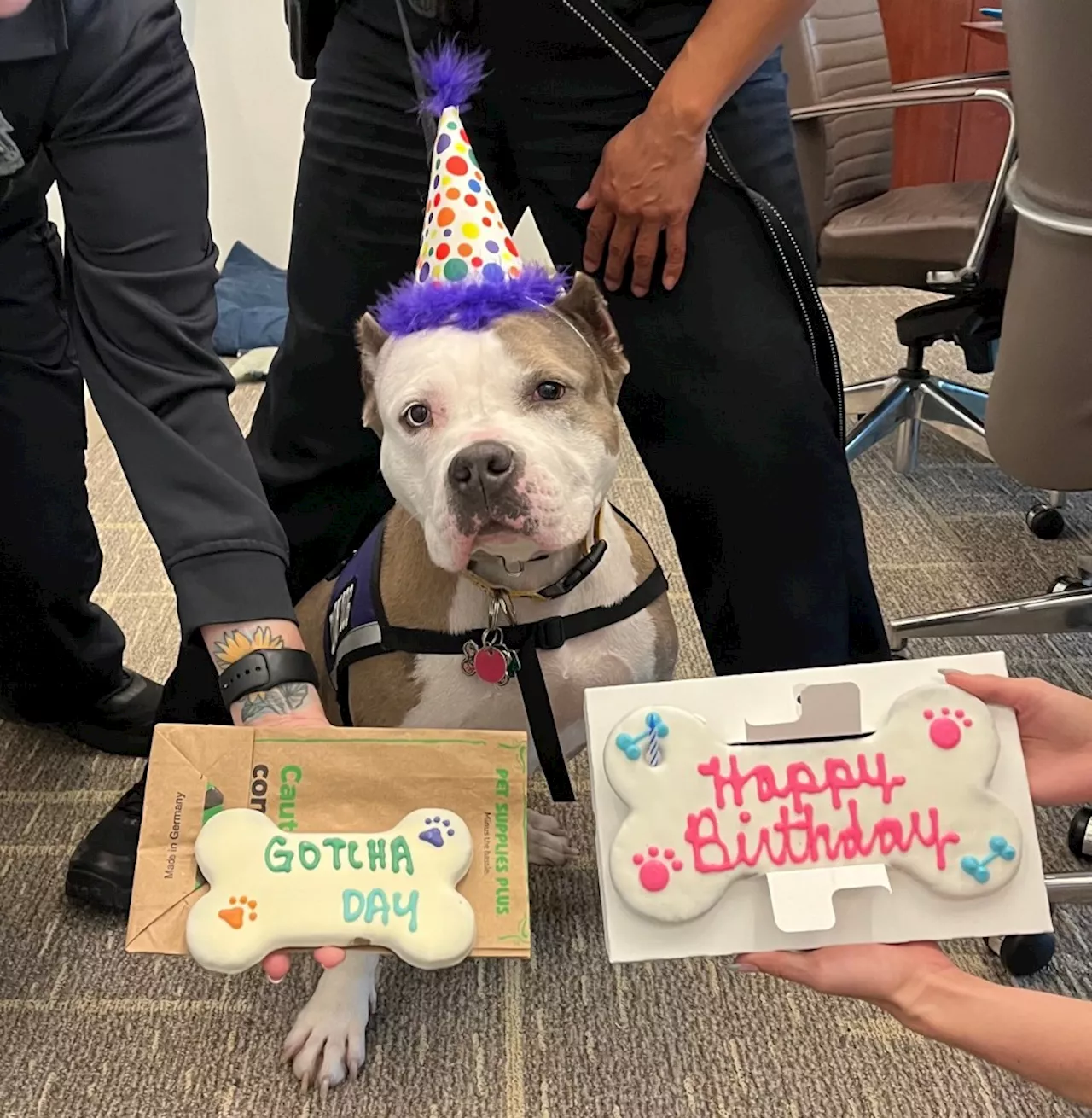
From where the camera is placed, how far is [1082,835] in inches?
58.6

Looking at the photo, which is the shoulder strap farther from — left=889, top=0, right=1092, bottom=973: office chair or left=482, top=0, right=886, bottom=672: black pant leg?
left=889, top=0, right=1092, bottom=973: office chair

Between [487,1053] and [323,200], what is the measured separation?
3.47 ft

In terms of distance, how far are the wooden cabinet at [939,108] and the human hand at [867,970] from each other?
3.65 meters

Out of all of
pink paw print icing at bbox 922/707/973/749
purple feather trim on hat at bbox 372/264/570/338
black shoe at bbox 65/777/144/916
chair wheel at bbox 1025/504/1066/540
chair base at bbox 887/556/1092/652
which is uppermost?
purple feather trim on hat at bbox 372/264/570/338

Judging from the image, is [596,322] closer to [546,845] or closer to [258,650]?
[258,650]

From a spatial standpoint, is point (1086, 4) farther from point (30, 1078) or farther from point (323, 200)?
point (30, 1078)

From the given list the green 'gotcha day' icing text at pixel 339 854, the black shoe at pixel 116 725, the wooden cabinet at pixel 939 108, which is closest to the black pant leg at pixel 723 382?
the green 'gotcha day' icing text at pixel 339 854

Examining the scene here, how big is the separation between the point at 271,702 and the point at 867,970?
59cm

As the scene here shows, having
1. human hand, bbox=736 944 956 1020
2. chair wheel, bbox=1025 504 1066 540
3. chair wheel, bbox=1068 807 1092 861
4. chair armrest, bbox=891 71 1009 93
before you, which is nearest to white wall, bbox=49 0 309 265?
chair armrest, bbox=891 71 1009 93

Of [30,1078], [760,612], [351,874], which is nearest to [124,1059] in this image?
[30,1078]

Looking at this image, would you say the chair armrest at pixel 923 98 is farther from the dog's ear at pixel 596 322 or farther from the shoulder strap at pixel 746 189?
the dog's ear at pixel 596 322

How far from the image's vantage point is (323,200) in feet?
4.64

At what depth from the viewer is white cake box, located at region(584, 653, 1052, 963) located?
0.89 m

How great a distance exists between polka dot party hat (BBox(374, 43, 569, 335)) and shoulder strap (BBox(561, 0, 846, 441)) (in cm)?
14
